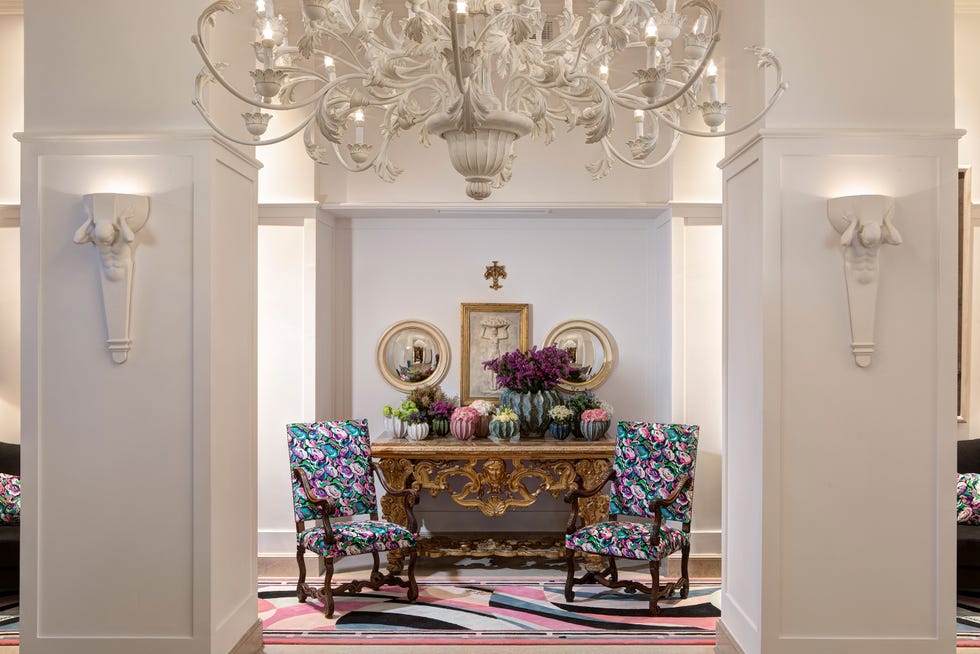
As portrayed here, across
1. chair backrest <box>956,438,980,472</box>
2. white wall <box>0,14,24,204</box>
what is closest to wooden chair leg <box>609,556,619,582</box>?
chair backrest <box>956,438,980,472</box>

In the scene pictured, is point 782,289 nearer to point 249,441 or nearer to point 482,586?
point 249,441

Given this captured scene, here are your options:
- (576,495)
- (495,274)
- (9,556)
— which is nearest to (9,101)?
(9,556)

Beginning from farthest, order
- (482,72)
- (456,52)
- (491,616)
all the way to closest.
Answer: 1. (491,616)
2. (482,72)
3. (456,52)

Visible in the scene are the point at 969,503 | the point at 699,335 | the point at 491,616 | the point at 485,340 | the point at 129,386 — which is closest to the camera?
the point at 129,386

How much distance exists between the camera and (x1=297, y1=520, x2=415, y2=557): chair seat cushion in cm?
469

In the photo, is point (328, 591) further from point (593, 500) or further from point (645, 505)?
point (645, 505)

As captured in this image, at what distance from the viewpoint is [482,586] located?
17.0 feet

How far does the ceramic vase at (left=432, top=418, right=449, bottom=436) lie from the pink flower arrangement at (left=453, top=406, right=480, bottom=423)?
148mm

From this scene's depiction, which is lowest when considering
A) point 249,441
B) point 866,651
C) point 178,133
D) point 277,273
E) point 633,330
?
point 866,651

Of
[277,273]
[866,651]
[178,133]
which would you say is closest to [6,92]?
[277,273]

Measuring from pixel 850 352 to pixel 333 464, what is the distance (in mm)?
3227

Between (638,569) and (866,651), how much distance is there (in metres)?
2.47

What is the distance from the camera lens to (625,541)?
466 centimetres

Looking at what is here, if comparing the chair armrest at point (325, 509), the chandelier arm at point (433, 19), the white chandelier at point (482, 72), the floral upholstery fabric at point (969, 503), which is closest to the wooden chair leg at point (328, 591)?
the chair armrest at point (325, 509)
